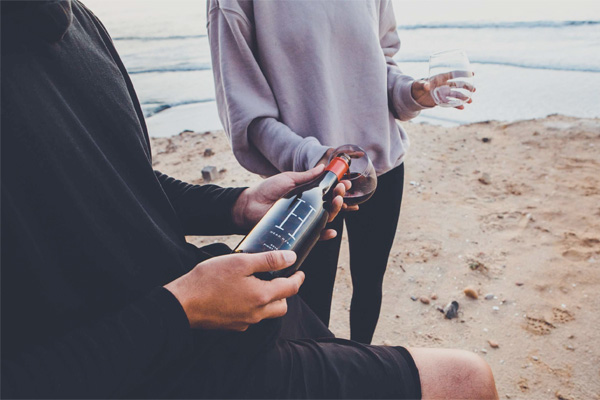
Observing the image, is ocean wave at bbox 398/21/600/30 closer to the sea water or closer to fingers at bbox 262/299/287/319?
the sea water

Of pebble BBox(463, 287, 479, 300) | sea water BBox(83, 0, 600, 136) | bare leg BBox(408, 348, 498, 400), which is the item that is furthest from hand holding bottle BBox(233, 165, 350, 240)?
sea water BBox(83, 0, 600, 136)

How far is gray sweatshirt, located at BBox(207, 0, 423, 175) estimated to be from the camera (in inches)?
60.3

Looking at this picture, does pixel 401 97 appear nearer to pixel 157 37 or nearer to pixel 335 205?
pixel 335 205

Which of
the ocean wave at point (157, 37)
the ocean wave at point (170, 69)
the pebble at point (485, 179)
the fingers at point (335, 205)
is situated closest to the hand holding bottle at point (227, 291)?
the fingers at point (335, 205)

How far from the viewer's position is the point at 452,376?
3.61 ft

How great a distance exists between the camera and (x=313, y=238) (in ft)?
4.19

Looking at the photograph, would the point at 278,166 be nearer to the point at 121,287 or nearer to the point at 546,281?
the point at 121,287

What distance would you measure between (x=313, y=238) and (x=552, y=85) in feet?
A: 22.7

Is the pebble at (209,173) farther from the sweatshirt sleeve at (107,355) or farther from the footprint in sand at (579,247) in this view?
the sweatshirt sleeve at (107,355)

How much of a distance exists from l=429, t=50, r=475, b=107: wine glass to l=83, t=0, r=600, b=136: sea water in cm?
451

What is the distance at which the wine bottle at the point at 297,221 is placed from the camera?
1.12m

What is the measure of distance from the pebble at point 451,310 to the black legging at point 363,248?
0.92 m

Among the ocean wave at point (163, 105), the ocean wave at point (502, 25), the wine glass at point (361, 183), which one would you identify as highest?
the ocean wave at point (502, 25)

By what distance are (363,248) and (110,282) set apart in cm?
136
